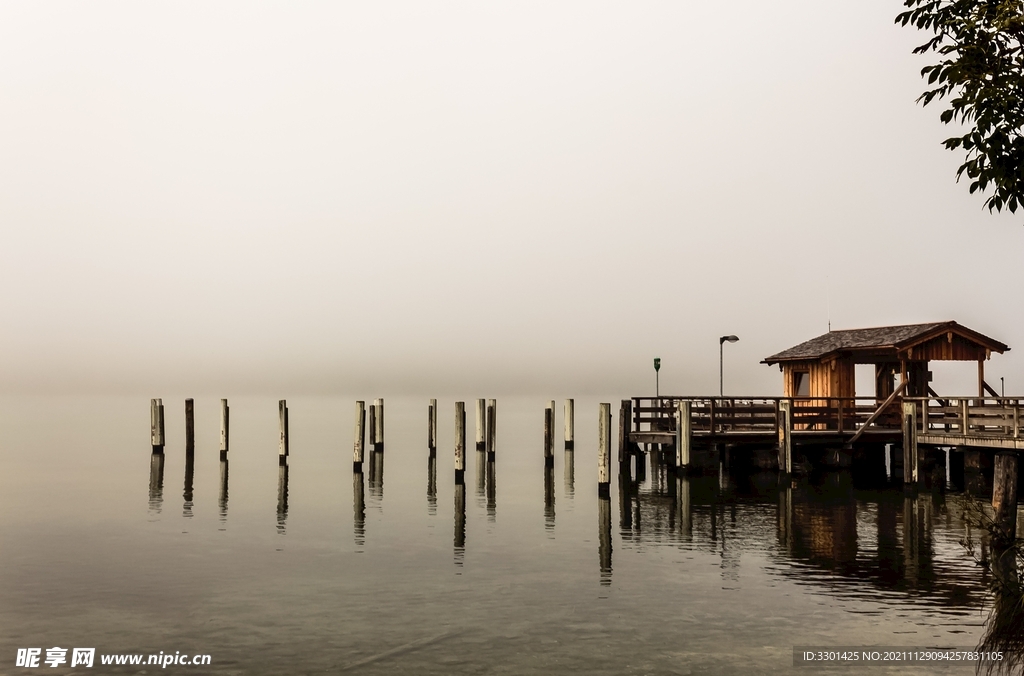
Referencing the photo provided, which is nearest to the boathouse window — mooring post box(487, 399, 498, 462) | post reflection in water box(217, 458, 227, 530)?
mooring post box(487, 399, 498, 462)

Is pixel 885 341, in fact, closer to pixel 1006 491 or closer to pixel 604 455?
pixel 604 455

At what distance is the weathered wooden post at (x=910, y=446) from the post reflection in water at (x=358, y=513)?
53.0ft

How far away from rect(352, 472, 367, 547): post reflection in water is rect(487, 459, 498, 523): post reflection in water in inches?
142

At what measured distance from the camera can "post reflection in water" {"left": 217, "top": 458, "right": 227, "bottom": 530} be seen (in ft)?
95.1

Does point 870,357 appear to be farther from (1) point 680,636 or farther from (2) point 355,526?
(1) point 680,636

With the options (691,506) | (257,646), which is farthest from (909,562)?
(257,646)

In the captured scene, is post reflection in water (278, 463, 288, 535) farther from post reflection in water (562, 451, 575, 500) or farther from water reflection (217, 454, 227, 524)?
post reflection in water (562, 451, 575, 500)

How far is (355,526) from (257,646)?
12.4 m

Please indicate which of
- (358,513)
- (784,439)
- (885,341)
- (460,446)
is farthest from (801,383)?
(358,513)

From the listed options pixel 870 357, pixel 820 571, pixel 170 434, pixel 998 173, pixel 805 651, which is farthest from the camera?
pixel 170 434

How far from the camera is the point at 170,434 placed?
78.4 m

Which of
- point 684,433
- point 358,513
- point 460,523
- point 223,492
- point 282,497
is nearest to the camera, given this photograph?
point 460,523

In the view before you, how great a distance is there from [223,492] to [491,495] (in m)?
9.41

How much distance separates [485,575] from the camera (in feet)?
64.6
